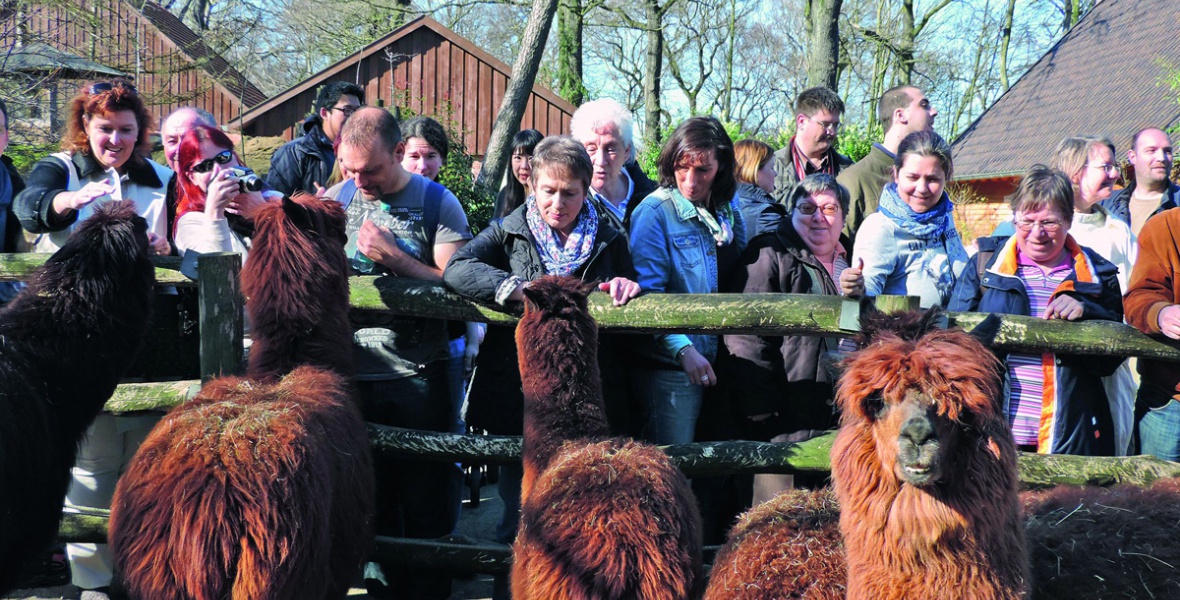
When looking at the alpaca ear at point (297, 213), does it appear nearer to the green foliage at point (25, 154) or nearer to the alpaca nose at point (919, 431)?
the alpaca nose at point (919, 431)

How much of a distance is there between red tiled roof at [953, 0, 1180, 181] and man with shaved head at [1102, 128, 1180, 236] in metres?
13.4

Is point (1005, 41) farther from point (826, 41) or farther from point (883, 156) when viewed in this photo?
point (883, 156)

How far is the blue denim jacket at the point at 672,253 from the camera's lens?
433 centimetres

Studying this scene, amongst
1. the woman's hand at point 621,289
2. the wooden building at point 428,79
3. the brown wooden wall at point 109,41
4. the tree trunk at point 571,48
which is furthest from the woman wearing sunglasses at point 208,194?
the wooden building at point 428,79

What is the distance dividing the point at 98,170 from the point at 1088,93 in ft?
76.6

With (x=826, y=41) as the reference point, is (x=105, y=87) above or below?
below

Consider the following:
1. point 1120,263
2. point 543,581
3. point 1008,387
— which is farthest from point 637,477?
point 1120,263

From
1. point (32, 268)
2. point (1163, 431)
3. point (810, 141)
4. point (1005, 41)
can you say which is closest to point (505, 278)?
point (32, 268)

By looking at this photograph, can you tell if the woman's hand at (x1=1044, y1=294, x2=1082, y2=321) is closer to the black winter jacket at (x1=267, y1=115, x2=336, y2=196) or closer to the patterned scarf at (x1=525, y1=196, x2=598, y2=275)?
the patterned scarf at (x1=525, y1=196, x2=598, y2=275)

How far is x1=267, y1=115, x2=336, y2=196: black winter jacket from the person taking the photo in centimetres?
617

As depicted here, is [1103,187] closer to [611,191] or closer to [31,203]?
[611,191]

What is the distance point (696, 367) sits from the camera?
4.13 metres

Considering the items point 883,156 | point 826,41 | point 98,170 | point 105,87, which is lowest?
point 98,170

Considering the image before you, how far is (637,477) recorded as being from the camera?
291 centimetres
